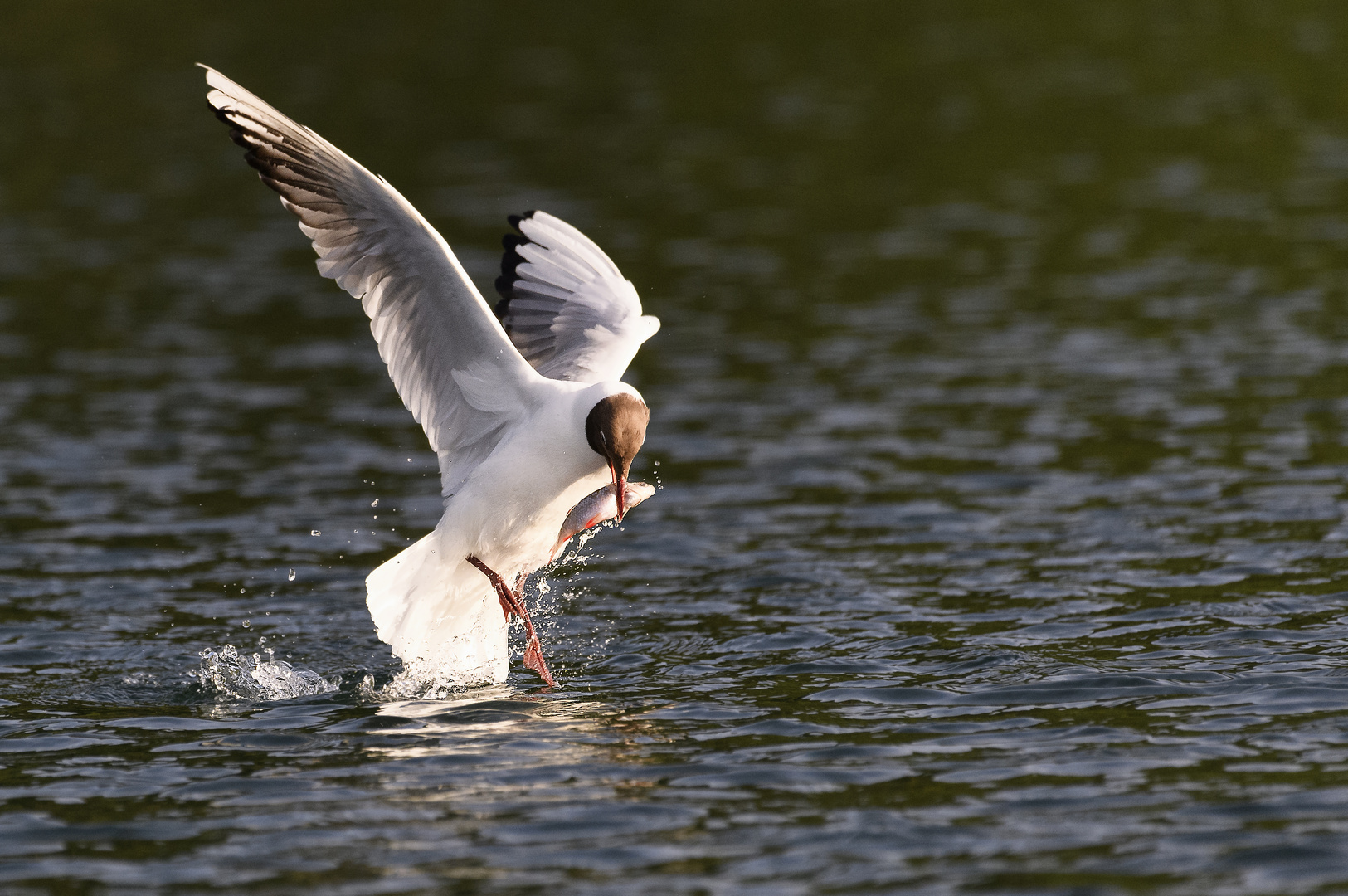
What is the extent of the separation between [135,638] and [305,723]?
6.45 feet

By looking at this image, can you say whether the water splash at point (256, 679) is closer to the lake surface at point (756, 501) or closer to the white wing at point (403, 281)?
the lake surface at point (756, 501)

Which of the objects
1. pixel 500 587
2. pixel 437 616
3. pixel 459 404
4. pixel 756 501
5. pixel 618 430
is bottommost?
pixel 437 616

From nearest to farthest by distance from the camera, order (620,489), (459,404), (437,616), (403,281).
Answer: (620,489)
(403,281)
(437,616)
(459,404)

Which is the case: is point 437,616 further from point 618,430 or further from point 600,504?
point 618,430

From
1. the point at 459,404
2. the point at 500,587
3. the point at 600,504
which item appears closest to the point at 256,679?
the point at 500,587

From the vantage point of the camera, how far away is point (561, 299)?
34.0 ft

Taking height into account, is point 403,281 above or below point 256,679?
above

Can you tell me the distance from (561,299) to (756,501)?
2.89m

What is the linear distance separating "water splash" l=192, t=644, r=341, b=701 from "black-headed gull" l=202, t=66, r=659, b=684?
0.47 metres

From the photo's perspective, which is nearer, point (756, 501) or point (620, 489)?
point (620, 489)

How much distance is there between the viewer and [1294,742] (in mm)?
7594

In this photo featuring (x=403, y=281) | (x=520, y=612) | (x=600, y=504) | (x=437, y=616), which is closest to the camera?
(x=600, y=504)

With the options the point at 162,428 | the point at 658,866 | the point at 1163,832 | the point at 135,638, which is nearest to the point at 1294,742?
the point at 1163,832

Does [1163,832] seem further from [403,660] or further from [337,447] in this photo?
[337,447]
